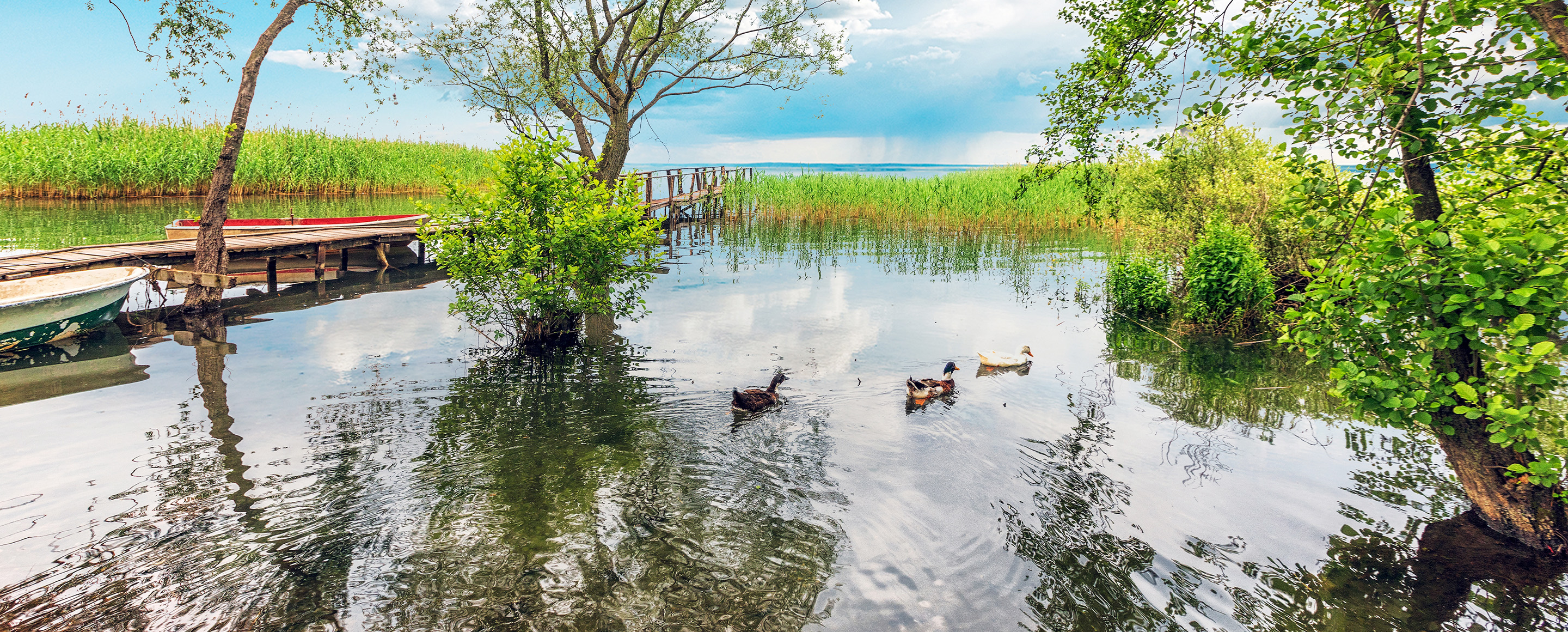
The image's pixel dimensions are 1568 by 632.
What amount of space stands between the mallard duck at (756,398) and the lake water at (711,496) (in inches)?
4.6

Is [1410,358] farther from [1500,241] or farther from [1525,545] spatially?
[1525,545]

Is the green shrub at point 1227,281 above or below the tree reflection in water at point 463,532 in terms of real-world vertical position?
above

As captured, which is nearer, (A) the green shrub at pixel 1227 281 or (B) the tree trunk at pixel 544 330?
(B) the tree trunk at pixel 544 330

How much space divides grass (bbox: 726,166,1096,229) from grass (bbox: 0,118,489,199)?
39.5 ft

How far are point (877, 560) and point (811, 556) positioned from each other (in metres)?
0.42

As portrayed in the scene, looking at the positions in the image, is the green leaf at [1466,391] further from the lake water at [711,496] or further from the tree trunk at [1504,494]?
the lake water at [711,496]

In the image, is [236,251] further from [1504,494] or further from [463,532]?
[1504,494]

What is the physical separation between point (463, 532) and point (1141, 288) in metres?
11.3

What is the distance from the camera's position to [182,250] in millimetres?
12453

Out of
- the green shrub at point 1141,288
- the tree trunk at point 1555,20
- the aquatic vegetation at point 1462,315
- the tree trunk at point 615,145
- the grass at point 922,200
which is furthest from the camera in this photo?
the grass at point 922,200

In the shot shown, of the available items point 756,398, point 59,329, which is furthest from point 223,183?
point 756,398

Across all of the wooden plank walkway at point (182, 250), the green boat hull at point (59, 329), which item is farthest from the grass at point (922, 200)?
the green boat hull at point (59, 329)

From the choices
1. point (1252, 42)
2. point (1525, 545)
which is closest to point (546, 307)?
point (1252, 42)

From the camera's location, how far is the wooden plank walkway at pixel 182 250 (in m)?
10.8
